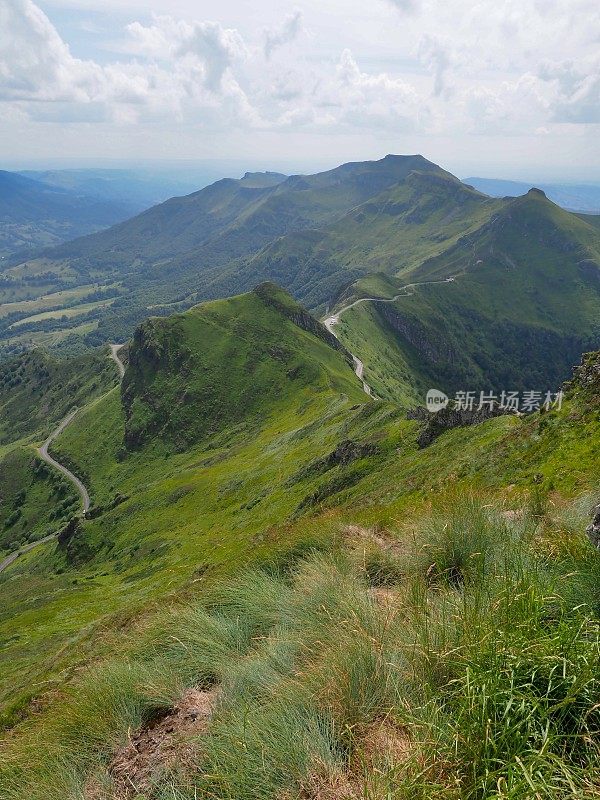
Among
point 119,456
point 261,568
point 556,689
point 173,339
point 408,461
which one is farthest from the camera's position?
point 173,339

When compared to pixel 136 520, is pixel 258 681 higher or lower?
higher

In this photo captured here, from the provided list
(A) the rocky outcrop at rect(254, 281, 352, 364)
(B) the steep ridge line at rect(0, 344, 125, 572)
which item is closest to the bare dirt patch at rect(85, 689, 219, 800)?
(B) the steep ridge line at rect(0, 344, 125, 572)

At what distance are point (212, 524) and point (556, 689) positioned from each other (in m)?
69.9

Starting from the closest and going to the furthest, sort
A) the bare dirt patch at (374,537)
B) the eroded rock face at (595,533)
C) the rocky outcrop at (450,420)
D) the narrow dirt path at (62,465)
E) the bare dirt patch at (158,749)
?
the bare dirt patch at (158,749), the eroded rock face at (595,533), the bare dirt patch at (374,537), the rocky outcrop at (450,420), the narrow dirt path at (62,465)

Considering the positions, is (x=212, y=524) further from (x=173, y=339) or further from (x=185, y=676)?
(x=173, y=339)

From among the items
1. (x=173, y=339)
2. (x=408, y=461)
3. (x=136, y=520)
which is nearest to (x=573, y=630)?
(x=408, y=461)

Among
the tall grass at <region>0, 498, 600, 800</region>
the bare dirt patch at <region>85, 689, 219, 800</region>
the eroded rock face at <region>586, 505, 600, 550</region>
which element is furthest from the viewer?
the eroded rock face at <region>586, 505, 600, 550</region>

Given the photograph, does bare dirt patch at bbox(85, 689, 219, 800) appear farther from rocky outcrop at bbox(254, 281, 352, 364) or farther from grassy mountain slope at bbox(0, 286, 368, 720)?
rocky outcrop at bbox(254, 281, 352, 364)

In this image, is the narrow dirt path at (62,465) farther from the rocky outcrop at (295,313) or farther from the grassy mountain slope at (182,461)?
the rocky outcrop at (295,313)

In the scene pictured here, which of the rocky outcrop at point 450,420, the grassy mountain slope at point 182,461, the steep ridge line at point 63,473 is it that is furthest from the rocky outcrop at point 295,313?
the rocky outcrop at point 450,420

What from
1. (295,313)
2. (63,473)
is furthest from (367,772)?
(295,313)

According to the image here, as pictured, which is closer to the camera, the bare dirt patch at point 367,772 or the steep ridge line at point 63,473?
the bare dirt patch at point 367,772

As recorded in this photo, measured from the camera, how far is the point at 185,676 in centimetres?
700

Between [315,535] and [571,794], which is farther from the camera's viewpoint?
[315,535]
